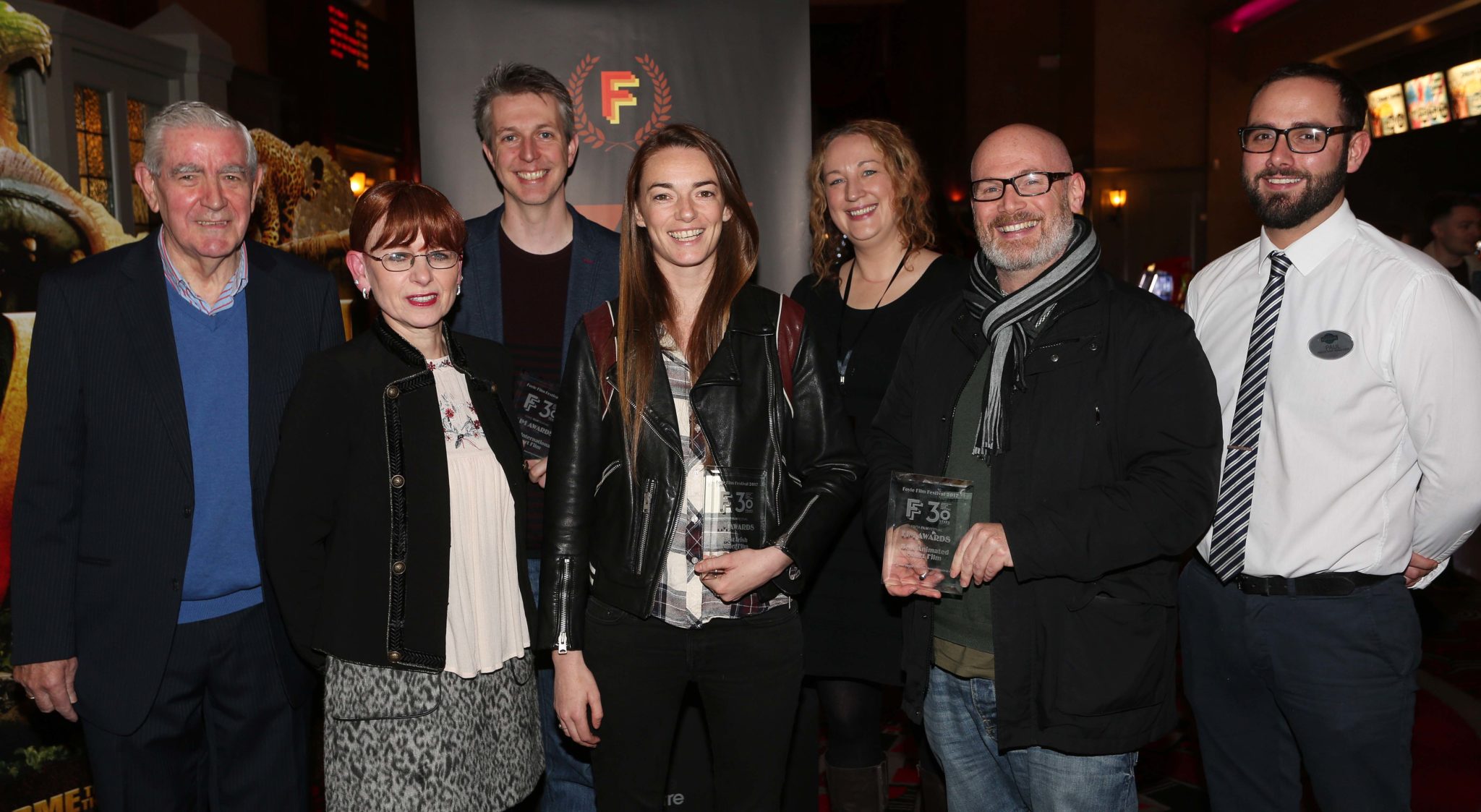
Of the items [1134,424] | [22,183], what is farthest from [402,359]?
[22,183]

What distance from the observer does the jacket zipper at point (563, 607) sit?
2111 millimetres

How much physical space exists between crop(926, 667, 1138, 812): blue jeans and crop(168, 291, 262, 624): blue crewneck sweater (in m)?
1.59

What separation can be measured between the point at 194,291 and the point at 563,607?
117cm

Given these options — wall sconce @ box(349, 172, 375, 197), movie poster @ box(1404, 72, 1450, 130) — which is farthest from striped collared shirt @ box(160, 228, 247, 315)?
movie poster @ box(1404, 72, 1450, 130)

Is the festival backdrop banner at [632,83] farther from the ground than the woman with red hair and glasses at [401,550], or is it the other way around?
the festival backdrop banner at [632,83]

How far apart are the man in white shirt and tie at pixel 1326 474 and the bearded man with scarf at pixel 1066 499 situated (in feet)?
1.14

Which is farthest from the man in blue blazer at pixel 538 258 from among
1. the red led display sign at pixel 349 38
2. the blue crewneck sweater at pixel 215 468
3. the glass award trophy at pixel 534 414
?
the red led display sign at pixel 349 38

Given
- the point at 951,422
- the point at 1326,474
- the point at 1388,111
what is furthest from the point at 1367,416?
the point at 1388,111

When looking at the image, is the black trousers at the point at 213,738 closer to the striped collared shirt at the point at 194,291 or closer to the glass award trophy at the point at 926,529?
the striped collared shirt at the point at 194,291

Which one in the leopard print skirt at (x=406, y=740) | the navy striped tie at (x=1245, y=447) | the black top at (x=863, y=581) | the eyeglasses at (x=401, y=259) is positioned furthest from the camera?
the black top at (x=863, y=581)

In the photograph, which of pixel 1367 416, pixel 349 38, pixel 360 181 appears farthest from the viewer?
pixel 360 181

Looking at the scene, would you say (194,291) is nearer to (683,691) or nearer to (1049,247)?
(683,691)

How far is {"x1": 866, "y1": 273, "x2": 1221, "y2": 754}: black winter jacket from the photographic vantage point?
74.5 inches

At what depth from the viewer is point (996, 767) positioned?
2.17 meters
